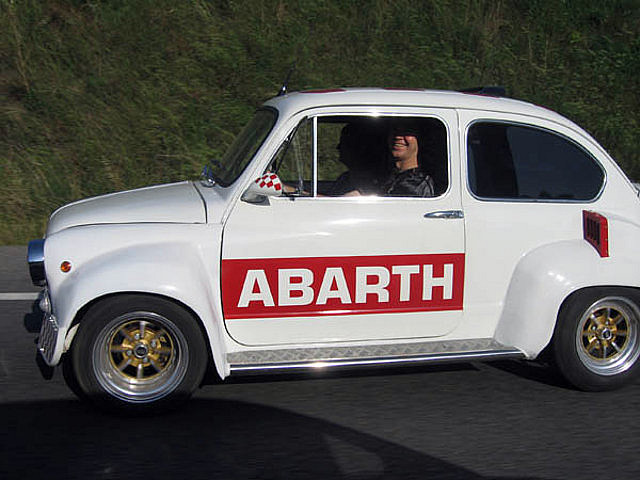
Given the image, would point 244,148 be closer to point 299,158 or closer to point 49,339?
point 299,158

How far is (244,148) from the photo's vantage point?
5.14 meters

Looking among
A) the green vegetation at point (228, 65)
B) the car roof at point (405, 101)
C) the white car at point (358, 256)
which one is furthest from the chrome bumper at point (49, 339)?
the green vegetation at point (228, 65)

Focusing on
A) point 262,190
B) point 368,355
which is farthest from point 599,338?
point 262,190

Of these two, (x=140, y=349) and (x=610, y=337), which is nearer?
(x=140, y=349)

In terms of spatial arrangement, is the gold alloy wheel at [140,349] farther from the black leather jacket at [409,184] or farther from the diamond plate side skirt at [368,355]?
the black leather jacket at [409,184]

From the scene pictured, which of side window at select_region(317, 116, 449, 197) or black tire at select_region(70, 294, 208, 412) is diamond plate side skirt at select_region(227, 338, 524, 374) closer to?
black tire at select_region(70, 294, 208, 412)

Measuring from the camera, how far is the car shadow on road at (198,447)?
3867 mm

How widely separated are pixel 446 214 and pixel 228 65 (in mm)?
8622

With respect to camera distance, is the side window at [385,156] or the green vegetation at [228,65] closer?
the side window at [385,156]

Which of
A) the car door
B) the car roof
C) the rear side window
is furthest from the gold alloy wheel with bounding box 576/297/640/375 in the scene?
the car roof

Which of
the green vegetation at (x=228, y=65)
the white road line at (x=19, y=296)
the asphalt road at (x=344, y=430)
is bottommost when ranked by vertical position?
the asphalt road at (x=344, y=430)

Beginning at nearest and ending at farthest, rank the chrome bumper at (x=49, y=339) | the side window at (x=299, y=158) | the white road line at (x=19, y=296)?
the chrome bumper at (x=49, y=339) < the side window at (x=299, y=158) < the white road line at (x=19, y=296)

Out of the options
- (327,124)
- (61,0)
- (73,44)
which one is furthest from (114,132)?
(327,124)

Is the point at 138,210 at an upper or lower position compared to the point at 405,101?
lower
